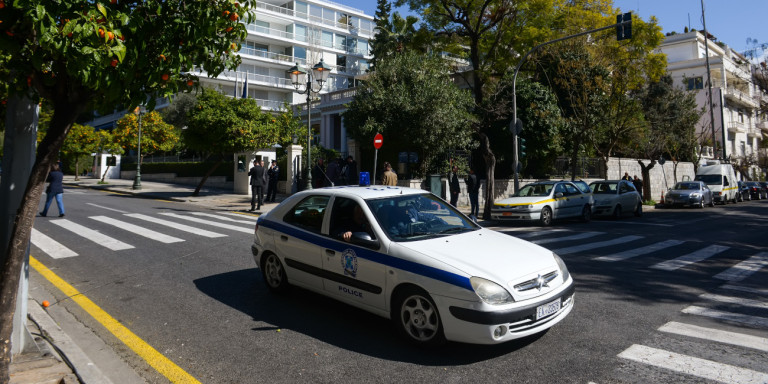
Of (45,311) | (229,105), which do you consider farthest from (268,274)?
(229,105)

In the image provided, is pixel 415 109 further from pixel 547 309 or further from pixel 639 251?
pixel 547 309

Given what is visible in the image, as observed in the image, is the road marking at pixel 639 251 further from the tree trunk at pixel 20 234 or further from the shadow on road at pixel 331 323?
the tree trunk at pixel 20 234

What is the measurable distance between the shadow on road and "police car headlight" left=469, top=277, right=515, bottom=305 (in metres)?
0.59

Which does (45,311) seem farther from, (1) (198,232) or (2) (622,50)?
(2) (622,50)

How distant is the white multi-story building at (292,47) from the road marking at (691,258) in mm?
45053

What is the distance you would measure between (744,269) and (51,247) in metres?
13.2

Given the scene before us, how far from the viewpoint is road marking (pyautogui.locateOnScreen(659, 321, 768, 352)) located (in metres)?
4.54

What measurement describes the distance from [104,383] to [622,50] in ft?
75.4

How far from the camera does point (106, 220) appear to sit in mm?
13688

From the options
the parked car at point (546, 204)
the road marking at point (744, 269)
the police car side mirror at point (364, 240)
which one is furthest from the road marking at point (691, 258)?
the police car side mirror at point (364, 240)

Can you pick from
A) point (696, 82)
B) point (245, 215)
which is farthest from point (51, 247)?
point (696, 82)

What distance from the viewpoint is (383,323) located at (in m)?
5.16

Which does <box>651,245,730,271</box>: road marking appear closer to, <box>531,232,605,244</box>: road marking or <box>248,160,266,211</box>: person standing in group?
<box>531,232,605,244</box>: road marking

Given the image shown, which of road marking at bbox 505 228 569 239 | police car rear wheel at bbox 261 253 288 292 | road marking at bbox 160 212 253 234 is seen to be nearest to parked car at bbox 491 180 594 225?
road marking at bbox 505 228 569 239
